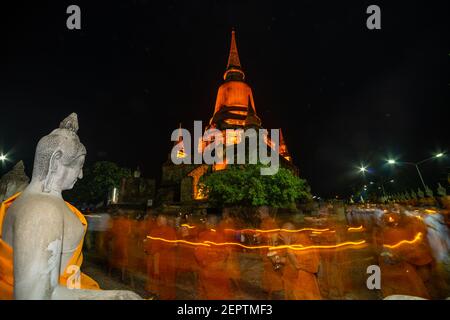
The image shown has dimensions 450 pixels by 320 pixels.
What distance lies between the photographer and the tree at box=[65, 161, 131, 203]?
4309 cm

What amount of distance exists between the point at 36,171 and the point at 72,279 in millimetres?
932

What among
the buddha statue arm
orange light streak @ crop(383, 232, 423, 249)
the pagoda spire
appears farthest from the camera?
the pagoda spire

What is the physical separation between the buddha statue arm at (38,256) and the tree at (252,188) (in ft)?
64.9

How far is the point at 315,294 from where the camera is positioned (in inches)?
227

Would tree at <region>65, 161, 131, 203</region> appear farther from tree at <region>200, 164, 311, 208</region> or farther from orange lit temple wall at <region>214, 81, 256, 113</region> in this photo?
tree at <region>200, 164, 311, 208</region>

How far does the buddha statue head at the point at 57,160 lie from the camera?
189cm

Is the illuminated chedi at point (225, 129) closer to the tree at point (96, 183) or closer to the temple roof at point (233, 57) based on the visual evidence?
the temple roof at point (233, 57)

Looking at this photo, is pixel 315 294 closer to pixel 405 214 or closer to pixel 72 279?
pixel 405 214

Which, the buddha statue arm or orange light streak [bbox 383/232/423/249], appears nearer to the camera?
the buddha statue arm

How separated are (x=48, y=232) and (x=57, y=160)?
66cm

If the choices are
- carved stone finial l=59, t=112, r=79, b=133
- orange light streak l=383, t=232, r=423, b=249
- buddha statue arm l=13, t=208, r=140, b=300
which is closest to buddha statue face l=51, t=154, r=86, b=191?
carved stone finial l=59, t=112, r=79, b=133

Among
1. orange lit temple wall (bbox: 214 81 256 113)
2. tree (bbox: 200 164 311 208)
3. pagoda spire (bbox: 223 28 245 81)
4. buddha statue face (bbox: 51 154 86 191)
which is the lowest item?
buddha statue face (bbox: 51 154 86 191)

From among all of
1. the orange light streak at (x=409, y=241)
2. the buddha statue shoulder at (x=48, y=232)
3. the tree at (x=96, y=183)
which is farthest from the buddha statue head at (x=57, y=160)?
the tree at (x=96, y=183)
